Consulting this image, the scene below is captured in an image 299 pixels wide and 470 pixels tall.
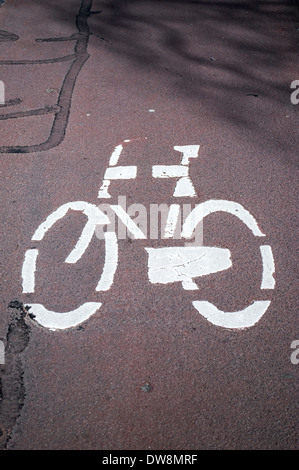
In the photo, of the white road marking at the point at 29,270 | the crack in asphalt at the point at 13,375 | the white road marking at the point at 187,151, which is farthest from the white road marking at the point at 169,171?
the crack in asphalt at the point at 13,375

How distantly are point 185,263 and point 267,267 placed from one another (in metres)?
0.62

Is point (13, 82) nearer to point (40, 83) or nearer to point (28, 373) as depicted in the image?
point (40, 83)

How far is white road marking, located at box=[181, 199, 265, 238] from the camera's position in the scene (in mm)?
4484

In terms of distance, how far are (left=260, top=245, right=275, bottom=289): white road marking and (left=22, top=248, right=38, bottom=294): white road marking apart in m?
1.70

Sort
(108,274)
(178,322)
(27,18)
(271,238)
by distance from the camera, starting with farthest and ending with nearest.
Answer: (27,18) → (271,238) → (108,274) → (178,322)

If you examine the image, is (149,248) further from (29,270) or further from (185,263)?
(29,270)

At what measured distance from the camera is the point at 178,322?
370 cm

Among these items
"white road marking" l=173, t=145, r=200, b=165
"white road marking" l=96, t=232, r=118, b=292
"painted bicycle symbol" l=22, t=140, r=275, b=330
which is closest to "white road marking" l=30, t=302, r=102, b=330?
"painted bicycle symbol" l=22, t=140, r=275, b=330

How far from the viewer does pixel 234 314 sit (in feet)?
12.3

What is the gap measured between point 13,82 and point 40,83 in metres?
0.37

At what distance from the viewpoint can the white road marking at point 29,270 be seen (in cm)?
400

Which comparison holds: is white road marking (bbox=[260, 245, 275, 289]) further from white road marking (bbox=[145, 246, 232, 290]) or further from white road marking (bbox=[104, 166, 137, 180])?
white road marking (bbox=[104, 166, 137, 180])
